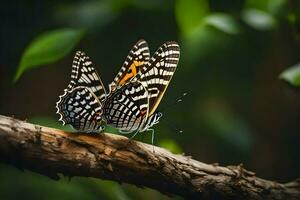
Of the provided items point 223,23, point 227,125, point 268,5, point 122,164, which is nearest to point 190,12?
point 223,23

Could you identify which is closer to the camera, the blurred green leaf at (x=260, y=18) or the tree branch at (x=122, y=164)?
the tree branch at (x=122, y=164)

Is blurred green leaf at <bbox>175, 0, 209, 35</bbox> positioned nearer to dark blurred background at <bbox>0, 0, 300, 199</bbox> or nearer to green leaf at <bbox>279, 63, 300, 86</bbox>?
green leaf at <bbox>279, 63, 300, 86</bbox>

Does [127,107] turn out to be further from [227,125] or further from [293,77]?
[227,125]

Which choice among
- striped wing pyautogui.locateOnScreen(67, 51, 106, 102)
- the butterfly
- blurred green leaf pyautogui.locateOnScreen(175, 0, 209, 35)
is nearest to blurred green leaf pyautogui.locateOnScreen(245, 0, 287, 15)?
blurred green leaf pyautogui.locateOnScreen(175, 0, 209, 35)

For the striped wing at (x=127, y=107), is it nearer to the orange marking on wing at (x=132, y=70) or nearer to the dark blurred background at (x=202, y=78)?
the orange marking on wing at (x=132, y=70)

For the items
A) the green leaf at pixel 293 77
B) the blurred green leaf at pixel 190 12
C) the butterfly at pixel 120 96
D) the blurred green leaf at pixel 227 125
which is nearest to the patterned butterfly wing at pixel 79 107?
the butterfly at pixel 120 96

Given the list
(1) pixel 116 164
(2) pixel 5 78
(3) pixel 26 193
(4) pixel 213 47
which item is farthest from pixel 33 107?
(1) pixel 116 164
